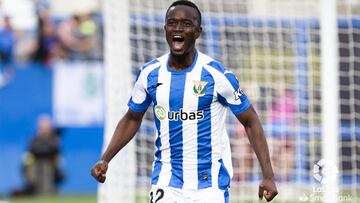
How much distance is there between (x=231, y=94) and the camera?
7.42 metres

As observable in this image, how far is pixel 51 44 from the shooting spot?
18578 mm

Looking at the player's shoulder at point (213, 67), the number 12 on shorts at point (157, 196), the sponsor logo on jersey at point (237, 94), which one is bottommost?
the number 12 on shorts at point (157, 196)

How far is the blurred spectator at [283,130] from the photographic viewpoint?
12633 mm

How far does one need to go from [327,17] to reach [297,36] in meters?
1.44

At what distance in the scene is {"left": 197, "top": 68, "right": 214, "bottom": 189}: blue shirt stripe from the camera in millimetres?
7402

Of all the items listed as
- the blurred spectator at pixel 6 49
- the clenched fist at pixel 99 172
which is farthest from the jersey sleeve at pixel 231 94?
the blurred spectator at pixel 6 49

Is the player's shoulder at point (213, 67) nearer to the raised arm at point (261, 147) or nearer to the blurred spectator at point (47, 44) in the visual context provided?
the raised arm at point (261, 147)

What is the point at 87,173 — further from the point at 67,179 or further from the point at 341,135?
the point at 341,135

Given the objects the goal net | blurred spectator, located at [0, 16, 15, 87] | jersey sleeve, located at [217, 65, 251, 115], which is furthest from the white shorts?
blurred spectator, located at [0, 16, 15, 87]

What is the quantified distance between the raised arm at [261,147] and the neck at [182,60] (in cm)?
50

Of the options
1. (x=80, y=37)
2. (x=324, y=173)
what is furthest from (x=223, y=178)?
(x=80, y=37)

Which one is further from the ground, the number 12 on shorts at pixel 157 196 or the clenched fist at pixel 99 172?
the clenched fist at pixel 99 172

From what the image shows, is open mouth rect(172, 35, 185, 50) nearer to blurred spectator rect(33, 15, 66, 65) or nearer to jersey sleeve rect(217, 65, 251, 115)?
jersey sleeve rect(217, 65, 251, 115)

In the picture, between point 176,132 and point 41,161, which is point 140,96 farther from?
point 41,161
